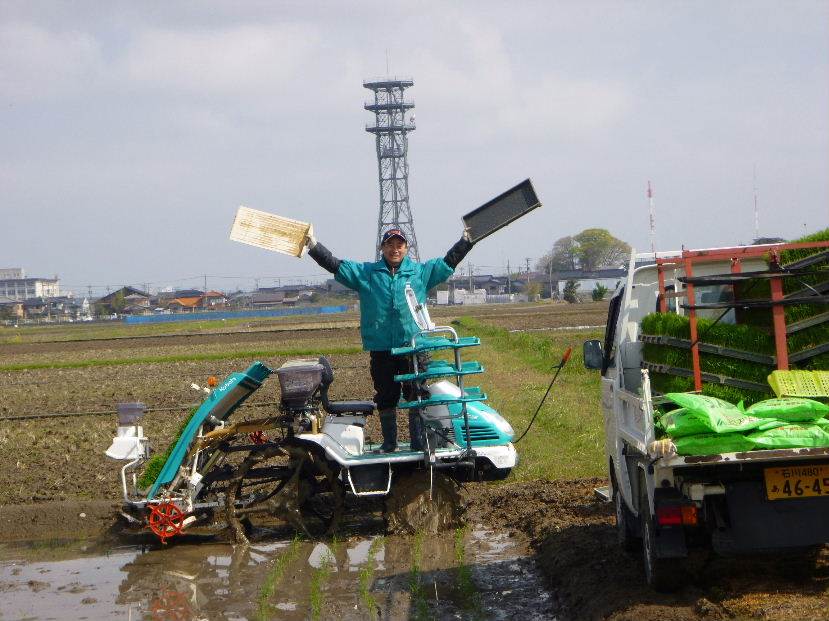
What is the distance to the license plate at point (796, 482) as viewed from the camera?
5.59m

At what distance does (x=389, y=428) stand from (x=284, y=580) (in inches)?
69.3

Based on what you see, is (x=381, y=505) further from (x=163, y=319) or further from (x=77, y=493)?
(x=163, y=319)

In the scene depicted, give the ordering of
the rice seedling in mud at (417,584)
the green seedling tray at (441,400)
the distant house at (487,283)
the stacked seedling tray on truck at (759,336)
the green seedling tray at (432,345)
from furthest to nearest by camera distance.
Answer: the distant house at (487,283), the green seedling tray at (441,400), the green seedling tray at (432,345), the rice seedling in mud at (417,584), the stacked seedling tray on truck at (759,336)

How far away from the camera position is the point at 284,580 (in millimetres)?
7738

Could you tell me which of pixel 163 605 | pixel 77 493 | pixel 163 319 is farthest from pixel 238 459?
pixel 163 319

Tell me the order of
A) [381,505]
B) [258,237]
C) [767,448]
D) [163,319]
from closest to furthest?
[767,448], [258,237], [381,505], [163,319]

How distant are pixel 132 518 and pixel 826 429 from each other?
556cm

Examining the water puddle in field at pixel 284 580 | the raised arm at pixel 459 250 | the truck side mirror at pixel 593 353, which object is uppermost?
the raised arm at pixel 459 250

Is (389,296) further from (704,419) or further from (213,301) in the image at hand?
(213,301)

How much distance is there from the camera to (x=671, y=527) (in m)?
5.77

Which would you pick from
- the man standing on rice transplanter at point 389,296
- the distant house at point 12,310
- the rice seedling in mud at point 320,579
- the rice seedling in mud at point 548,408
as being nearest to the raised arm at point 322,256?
the man standing on rice transplanter at point 389,296

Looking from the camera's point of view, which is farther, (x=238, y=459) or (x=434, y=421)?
(x=238, y=459)

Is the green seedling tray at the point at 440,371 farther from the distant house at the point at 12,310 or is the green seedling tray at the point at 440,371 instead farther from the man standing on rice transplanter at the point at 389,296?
the distant house at the point at 12,310

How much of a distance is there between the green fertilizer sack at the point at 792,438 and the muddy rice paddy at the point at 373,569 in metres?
0.83
